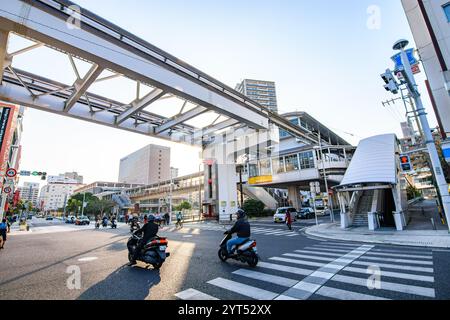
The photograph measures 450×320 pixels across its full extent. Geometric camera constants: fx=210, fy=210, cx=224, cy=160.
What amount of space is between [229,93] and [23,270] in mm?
11939

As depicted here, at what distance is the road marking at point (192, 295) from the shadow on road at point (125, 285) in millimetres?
715

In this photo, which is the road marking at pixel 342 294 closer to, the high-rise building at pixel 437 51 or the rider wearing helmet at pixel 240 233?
the rider wearing helmet at pixel 240 233

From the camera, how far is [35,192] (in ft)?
538

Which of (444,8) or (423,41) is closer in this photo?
(444,8)

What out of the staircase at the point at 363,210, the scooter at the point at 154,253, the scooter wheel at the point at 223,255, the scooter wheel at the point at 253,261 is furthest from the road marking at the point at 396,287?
the staircase at the point at 363,210

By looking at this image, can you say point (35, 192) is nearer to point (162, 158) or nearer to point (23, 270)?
point (162, 158)

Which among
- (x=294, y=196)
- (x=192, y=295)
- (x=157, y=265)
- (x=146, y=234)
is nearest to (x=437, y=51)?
(x=192, y=295)

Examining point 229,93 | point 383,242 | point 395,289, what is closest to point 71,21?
point 229,93

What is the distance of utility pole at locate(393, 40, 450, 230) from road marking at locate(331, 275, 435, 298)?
10293 mm

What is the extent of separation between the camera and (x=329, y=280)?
4.89 m

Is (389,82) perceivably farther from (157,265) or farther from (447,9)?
(157,265)

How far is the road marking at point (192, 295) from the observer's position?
13.3 feet

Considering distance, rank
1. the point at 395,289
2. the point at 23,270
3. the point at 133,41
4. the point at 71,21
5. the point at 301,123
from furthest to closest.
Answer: the point at 301,123 → the point at 133,41 → the point at 71,21 → the point at 23,270 → the point at 395,289

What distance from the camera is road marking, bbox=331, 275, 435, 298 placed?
4.04 metres
